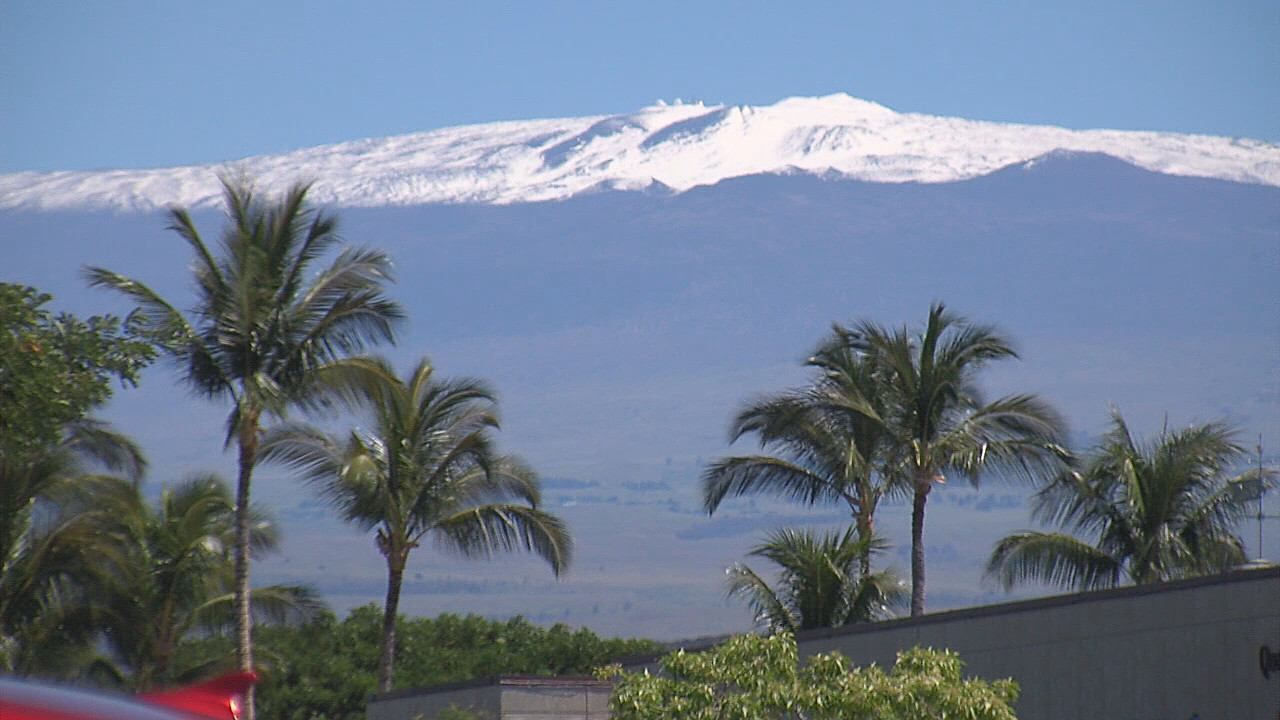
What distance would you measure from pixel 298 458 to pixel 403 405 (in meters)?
1.99

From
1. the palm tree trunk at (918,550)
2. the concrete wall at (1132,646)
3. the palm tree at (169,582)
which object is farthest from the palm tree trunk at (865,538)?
the palm tree at (169,582)

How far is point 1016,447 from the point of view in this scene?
31484 mm

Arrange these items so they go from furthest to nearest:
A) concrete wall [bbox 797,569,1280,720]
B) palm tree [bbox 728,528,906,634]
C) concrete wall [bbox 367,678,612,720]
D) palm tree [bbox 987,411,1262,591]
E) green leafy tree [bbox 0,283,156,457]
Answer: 1. palm tree [bbox 987,411,1262,591]
2. palm tree [bbox 728,528,906,634]
3. concrete wall [bbox 367,678,612,720]
4. green leafy tree [bbox 0,283,156,457]
5. concrete wall [bbox 797,569,1280,720]

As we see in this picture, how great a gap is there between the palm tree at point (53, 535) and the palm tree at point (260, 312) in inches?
137

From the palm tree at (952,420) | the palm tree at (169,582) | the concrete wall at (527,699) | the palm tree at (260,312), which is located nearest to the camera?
the concrete wall at (527,699)

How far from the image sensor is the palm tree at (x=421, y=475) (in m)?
31.3

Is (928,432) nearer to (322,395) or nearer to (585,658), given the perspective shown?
(322,395)

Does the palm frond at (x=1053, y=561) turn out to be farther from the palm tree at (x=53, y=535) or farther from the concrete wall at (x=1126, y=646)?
the palm tree at (x=53, y=535)

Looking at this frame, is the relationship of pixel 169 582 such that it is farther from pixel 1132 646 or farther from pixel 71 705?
pixel 71 705

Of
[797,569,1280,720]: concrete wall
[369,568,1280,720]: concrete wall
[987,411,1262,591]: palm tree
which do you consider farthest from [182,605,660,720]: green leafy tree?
[797,569,1280,720]: concrete wall

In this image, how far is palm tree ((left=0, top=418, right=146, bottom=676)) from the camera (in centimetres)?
2984

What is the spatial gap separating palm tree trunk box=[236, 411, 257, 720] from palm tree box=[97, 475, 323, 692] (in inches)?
282

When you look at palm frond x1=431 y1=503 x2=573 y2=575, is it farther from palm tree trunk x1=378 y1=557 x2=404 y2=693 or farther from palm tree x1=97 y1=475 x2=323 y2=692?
palm tree x1=97 y1=475 x2=323 y2=692

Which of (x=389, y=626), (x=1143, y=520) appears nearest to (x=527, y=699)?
(x=389, y=626)
